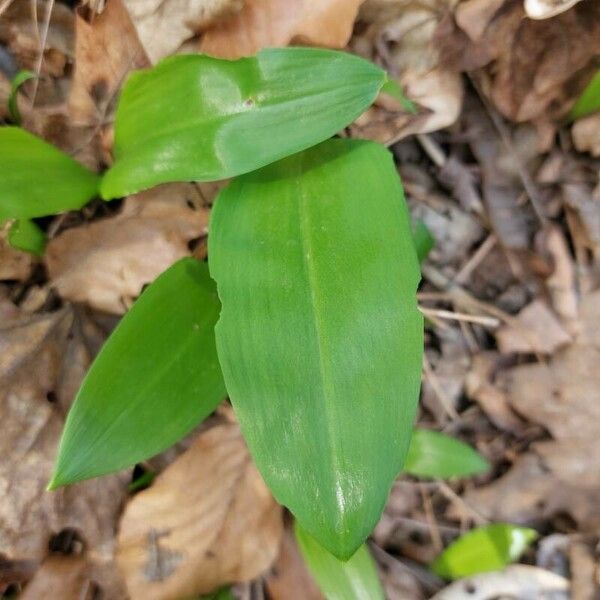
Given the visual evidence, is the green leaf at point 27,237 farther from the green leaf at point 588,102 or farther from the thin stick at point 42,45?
the green leaf at point 588,102

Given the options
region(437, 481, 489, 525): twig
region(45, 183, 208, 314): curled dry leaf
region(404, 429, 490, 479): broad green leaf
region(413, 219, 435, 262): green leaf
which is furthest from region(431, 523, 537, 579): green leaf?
region(45, 183, 208, 314): curled dry leaf

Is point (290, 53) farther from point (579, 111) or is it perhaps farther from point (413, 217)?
point (579, 111)

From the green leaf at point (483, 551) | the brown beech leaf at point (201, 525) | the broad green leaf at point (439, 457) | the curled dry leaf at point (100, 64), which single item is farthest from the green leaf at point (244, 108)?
the green leaf at point (483, 551)

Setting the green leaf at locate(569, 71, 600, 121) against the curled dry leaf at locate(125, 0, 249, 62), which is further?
the green leaf at locate(569, 71, 600, 121)

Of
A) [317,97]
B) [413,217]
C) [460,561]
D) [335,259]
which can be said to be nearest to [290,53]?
[317,97]

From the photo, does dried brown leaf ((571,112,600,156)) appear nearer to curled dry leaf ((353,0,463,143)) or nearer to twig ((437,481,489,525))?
curled dry leaf ((353,0,463,143))

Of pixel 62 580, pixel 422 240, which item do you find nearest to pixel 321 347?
pixel 422 240

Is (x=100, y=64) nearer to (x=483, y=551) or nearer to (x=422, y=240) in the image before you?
(x=422, y=240)
